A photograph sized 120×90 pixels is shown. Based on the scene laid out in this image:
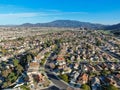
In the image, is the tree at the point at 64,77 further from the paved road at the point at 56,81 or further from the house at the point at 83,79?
the house at the point at 83,79

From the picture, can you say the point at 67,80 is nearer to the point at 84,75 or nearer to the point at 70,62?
the point at 84,75

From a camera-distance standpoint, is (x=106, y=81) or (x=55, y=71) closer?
(x=106, y=81)

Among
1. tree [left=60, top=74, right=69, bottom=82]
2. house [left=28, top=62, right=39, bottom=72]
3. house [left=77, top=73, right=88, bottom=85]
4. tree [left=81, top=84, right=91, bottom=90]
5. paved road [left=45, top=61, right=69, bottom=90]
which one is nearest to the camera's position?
tree [left=81, top=84, right=91, bottom=90]

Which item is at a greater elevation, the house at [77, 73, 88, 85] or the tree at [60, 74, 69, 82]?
the house at [77, 73, 88, 85]

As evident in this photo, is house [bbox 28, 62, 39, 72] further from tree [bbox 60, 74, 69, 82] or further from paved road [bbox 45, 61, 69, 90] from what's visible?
tree [bbox 60, 74, 69, 82]

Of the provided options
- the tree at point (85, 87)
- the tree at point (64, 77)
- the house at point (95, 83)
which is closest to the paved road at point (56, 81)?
the tree at point (64, 77)

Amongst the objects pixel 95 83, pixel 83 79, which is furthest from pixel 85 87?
pixel 83 79

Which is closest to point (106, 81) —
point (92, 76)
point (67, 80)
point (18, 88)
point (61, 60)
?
point (92, 76)

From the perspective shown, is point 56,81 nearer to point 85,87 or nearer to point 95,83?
point 85,87

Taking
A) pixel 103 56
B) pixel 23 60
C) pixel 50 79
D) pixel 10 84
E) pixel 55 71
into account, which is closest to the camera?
pixel 10 84

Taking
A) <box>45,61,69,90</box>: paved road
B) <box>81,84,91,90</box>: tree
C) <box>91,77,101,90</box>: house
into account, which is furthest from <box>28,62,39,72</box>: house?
<box>81,84,91,90</box>: tree

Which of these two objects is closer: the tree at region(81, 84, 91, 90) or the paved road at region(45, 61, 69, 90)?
the tree at region(81, 84, 91, 90)
